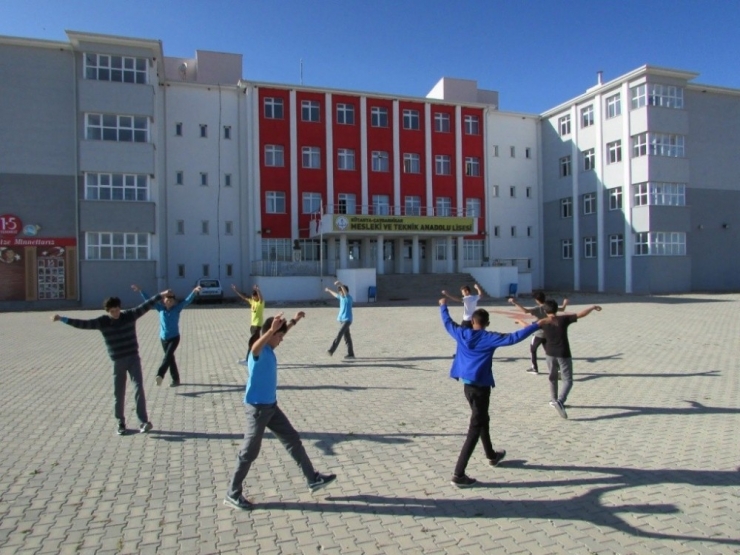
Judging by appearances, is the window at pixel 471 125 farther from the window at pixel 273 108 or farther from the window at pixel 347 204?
the window at pixel 273 108

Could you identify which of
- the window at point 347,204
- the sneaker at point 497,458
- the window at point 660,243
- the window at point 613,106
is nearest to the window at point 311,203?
the window at point 347,204

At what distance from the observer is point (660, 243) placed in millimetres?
34719

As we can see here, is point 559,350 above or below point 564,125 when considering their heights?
below

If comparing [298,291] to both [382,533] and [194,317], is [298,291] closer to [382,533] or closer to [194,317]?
[194,317]

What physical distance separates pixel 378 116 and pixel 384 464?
1416 inches

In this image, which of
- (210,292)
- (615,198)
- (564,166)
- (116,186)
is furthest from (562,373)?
(564,166)

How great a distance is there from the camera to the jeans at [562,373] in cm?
720

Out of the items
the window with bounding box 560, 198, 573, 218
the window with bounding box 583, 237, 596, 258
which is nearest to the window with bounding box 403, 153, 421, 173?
the window with bounding box 560, 198, 573, 218

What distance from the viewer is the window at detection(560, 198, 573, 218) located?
Result: 40.0 metres

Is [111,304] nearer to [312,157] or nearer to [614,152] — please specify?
[312,157]

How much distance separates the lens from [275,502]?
15.4 feet

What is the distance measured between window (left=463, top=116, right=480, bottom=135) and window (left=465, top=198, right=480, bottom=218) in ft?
16.2

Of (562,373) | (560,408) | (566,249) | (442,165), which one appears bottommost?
(560,408)

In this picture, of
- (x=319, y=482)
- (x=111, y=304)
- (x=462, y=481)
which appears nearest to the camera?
(x=319, y=482)
